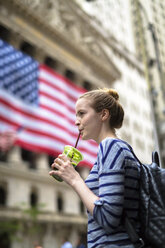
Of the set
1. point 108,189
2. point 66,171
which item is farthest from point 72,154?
point 108,189

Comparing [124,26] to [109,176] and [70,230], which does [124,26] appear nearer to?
[70,230]

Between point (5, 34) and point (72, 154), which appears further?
point (5, 34)

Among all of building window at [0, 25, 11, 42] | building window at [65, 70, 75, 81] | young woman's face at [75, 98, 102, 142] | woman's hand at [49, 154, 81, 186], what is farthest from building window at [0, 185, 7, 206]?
woman's hand at [49, 154, 81, 186]

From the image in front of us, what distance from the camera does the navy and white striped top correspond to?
2145 mm

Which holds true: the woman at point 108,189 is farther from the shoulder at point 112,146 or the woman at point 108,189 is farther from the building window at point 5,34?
the building window at point 5,34

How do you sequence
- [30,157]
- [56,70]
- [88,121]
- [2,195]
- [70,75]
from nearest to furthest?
[88,121] → [2,195] → [30,157] → [56,70] → [70,75]

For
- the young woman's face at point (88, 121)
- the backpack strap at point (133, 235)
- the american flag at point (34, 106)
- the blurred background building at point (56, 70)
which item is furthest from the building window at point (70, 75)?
the backpack strap at point (133, 235)

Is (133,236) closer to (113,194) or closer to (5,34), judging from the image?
(113,194)

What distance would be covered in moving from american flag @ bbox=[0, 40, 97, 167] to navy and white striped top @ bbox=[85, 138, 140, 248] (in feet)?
76.6

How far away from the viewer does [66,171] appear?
7.86 ft

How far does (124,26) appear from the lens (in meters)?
66.1

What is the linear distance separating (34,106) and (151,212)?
26.6 m

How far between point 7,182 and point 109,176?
2515 centimetres

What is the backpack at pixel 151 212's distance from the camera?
6.84 feet
